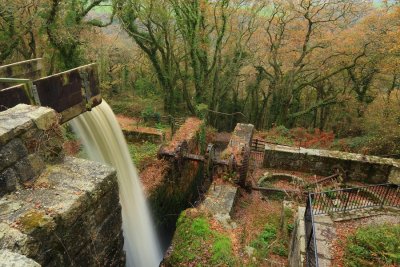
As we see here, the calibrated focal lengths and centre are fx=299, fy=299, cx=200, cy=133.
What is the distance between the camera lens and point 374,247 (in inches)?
258

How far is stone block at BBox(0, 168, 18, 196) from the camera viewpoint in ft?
10.9

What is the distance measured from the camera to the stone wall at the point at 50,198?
3.08 meters

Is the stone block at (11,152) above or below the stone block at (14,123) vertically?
below

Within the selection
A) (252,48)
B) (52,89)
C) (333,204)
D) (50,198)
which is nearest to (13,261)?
(50,198)

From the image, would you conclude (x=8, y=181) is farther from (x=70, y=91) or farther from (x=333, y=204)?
(x=333, y=204)

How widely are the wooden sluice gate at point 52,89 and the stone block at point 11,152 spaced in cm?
245

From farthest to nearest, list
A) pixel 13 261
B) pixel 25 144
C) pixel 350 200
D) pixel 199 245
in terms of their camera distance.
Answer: pixel 350 200, pixel 199 245, pixel 25 144, pixel 13 261

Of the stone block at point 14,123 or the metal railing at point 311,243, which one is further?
the metal railing at point 311,243

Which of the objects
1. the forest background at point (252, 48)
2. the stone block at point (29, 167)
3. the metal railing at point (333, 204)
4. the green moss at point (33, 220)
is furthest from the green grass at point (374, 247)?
the forest background at point (252, 48)

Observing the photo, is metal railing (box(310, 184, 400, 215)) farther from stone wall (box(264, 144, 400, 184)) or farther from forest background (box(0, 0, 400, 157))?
forest background (box(0, 0, 400, 157))

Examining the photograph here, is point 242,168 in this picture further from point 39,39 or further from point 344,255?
point 39,39

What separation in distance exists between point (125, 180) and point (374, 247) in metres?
6.62

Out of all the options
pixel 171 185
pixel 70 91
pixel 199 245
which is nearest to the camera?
pixel 199 245

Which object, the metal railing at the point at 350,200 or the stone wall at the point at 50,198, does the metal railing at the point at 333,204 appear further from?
the stone wall at the point at 50,198
